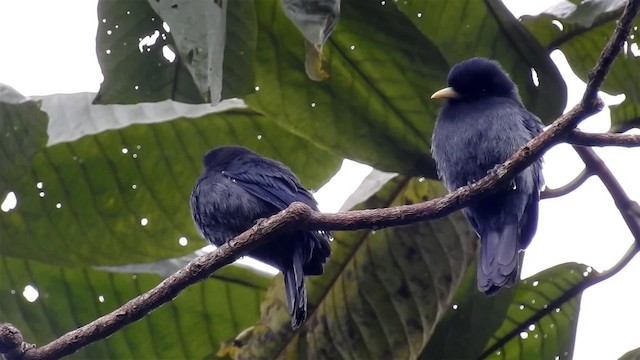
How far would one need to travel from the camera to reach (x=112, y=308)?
15.1 ft

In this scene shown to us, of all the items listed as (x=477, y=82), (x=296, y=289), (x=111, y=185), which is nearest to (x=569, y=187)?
(x=477, y=82)

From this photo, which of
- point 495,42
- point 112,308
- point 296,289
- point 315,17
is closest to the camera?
point 315,17

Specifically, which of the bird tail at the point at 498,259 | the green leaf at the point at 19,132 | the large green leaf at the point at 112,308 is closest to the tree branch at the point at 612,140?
the bird tail at the point at 498,259

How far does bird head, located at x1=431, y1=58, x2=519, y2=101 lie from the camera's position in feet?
14.3

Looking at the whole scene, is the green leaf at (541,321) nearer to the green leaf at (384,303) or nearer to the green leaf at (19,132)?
the green leaf at (384,303)

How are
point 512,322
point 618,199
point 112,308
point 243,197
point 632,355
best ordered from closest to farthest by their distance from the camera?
1. point 618,199
2. point 632,355
3. point 243,197
4. point 112,308
5. point 512,322

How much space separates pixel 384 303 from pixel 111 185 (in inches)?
49.9

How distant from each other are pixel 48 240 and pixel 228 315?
0.89m

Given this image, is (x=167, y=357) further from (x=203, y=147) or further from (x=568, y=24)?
(x=568, y=24)

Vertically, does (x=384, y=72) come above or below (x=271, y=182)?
above

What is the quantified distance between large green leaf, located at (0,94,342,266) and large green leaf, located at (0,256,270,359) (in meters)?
0.23

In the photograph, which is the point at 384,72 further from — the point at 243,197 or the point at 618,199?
the point at 618,199

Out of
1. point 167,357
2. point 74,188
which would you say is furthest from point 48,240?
point 167,357

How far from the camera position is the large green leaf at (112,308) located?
459cm
